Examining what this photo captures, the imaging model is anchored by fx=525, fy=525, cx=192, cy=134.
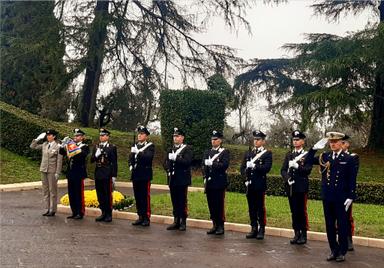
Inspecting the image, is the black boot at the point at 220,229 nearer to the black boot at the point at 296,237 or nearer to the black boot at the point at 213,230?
the black boot at the point at 213,230

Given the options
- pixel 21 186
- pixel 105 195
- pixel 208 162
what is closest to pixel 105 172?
pixel 105 195

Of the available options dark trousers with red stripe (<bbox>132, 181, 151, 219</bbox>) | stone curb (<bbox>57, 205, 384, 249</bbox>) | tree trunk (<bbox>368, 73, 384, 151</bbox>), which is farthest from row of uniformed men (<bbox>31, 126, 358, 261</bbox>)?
tree trunk (<bbox>368, 73, 384, 151</bbox>)

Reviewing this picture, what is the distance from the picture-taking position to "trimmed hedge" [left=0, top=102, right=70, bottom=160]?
2055 cm

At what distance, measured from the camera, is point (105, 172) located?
33.3ft

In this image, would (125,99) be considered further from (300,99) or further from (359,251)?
(359,251)

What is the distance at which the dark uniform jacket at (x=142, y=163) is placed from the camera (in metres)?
9.69

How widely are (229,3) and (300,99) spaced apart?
6.98 meters

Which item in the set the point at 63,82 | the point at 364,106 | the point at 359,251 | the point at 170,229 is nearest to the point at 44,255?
the point at 170,229

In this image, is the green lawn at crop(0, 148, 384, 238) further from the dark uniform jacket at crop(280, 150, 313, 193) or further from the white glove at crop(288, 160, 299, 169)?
the white glove at crop(288, 160, 299, 169)

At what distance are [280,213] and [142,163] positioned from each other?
328cm

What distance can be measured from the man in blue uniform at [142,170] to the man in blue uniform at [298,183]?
8.47 ft

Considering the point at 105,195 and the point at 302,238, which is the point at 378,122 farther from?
the point at 105,195

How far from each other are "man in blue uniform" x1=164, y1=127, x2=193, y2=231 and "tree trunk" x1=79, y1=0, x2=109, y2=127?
14227mm

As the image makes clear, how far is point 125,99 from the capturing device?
25250mm
